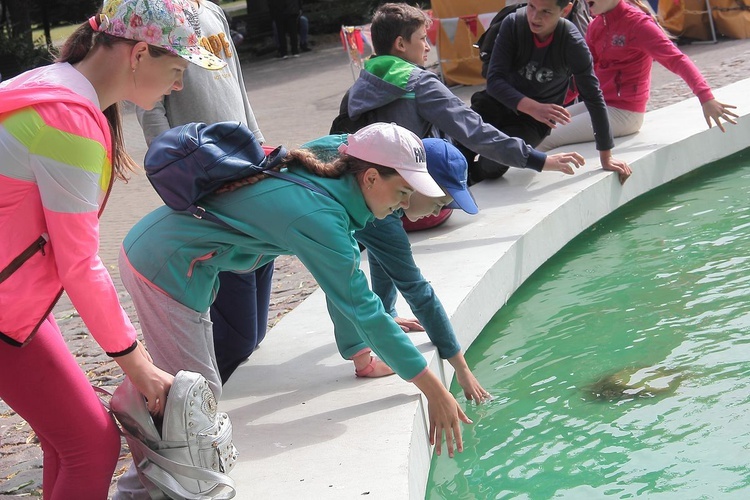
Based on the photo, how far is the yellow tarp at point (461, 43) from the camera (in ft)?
42.6

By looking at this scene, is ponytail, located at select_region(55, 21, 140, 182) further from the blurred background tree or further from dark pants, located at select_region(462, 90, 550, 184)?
the blurred background tree

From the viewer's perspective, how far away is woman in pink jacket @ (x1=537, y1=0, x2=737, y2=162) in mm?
6789

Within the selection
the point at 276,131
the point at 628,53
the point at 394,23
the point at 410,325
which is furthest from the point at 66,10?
the point at 410,325

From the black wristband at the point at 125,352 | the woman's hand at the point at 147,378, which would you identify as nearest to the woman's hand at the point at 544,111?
the woman's hand at the point at 147,378

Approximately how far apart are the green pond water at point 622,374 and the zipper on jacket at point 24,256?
155cm

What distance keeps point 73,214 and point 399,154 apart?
3.53ft

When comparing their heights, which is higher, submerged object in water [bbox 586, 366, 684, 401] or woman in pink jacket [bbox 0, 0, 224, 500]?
woman in pink jacket [bbox 0, 0, 224, 500]

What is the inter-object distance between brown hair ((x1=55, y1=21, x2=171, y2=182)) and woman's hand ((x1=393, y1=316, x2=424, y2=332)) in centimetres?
171

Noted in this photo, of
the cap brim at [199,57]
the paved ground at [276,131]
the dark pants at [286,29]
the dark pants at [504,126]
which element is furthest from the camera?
the dark pants at [286,29]

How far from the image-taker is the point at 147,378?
2.56 meters

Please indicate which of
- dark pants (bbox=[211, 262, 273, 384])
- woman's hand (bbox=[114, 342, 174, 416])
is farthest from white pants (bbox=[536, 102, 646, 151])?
woman's hand (bbox=[114, 342, 174, 416])

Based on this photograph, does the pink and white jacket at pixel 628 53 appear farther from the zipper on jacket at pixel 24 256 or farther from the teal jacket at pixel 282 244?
the zipper on jacket at pixel 24 256

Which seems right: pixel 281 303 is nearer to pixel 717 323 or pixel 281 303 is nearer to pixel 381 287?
pixel 381 287

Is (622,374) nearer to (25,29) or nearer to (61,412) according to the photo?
(61,412)
